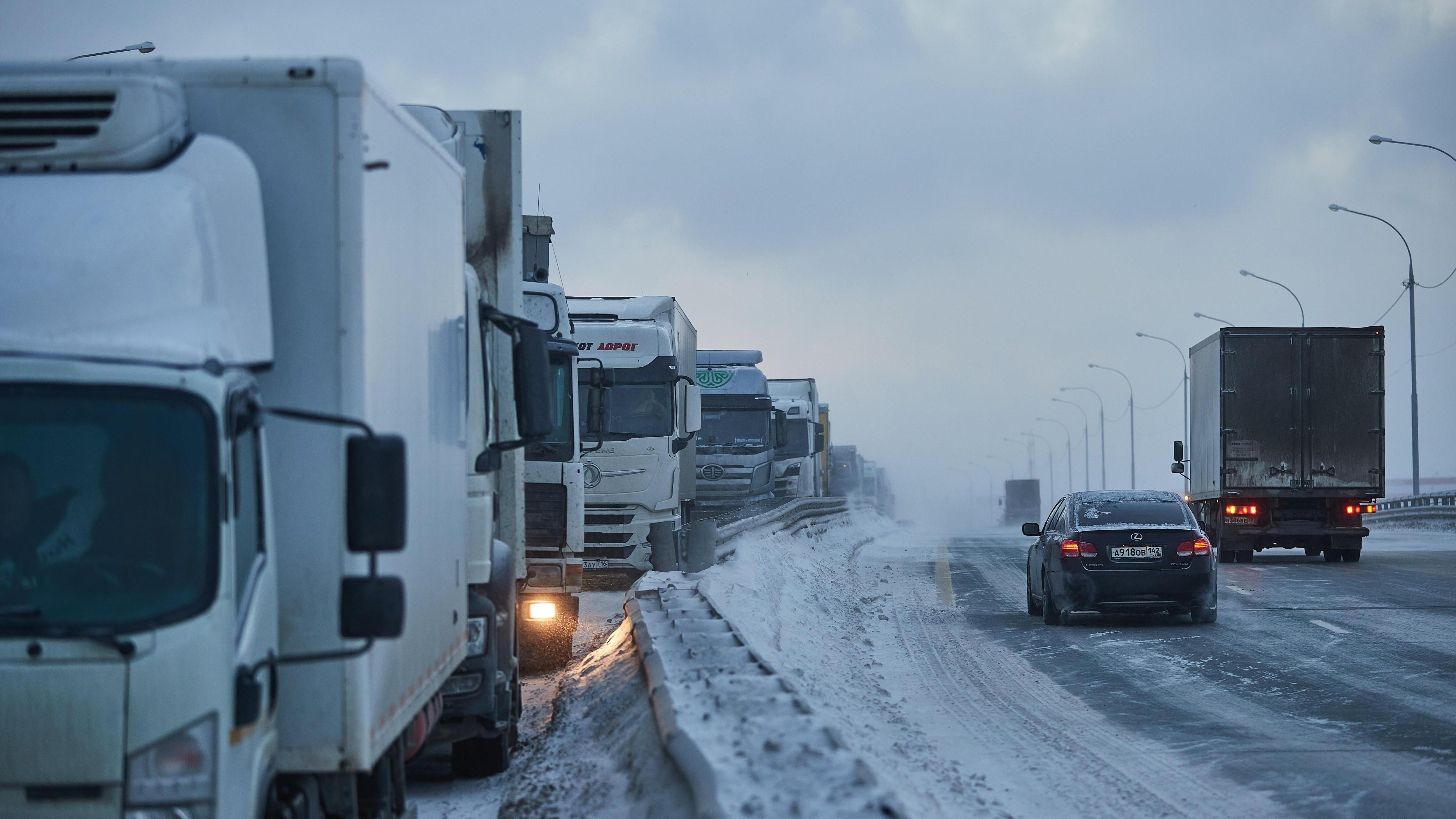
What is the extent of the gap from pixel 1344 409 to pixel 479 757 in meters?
22.5

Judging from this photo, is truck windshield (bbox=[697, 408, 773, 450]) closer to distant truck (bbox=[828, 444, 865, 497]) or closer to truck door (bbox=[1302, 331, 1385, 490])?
truck door (bbox=[1302, 331, 1385, 490])

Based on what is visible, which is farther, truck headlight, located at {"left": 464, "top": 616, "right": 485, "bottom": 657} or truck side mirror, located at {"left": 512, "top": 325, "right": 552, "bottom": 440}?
truck headlight, located at {"left": 464, "top": 616, "right": 485, "bottom": 657}

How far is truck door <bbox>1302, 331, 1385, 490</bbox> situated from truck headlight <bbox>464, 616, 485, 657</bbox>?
2272 cm

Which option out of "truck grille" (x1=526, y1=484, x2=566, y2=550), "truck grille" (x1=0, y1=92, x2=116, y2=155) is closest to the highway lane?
"truck grille" (x1=526, y1=484, x2=566, y2=550)

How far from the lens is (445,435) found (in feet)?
19.7

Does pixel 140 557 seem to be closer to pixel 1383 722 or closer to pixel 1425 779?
pixel 1425 779

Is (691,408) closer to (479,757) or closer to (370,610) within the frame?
(479,757)

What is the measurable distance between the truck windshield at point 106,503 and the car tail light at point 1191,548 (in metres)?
13.6

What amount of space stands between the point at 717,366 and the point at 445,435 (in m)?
27.7

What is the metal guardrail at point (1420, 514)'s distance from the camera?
40.8m

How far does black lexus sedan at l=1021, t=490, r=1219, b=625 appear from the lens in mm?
15922

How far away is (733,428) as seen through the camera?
108ft

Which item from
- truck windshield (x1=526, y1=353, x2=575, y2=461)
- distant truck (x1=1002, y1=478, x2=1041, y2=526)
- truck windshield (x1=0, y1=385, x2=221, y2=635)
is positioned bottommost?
distant truck (x1=1002, y1=478, x2=1041, y2=526)

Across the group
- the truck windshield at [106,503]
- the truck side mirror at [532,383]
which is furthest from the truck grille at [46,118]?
the truck side mirror at [532,383]
